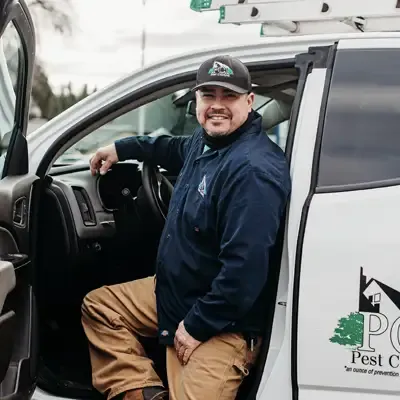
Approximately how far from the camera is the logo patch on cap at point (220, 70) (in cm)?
233

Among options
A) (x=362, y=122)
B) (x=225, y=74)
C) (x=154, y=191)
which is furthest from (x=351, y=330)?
(x=154, y=191)

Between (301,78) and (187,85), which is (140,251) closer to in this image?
(187,85)

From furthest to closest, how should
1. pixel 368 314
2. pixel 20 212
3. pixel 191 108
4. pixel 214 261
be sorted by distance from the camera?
pixel 191 108, pixel 20 212, pixel 214 261, pixel 368 314

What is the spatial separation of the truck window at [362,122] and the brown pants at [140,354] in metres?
0.66

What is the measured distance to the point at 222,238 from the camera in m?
2.22

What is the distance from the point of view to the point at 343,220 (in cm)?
204

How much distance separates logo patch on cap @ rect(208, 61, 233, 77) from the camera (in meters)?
2.33

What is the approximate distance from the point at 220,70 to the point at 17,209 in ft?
2.76

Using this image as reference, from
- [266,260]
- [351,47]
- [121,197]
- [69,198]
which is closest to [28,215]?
[69,198]

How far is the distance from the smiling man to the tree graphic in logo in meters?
0.28

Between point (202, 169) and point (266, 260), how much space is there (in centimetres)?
43

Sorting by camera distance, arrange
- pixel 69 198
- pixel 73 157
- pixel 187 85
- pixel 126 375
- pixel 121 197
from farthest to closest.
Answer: pixel 73 157, pixel 121 197, pixel 69 198, pixel 187 85, pixel 126 375

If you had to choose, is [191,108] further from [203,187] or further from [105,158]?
[203,187]

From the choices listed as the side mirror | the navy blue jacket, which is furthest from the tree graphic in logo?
the side mirror
